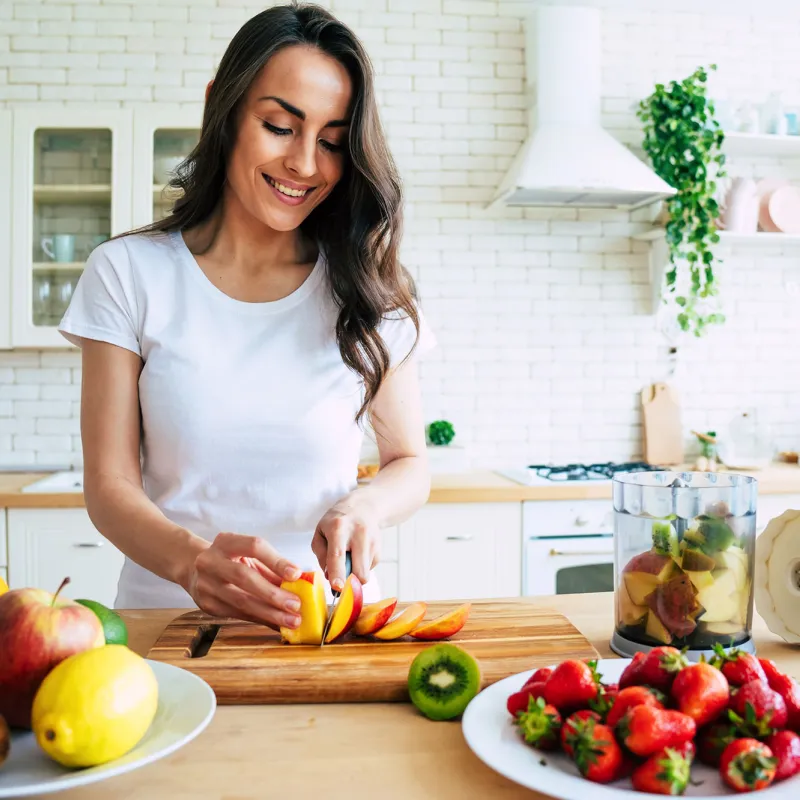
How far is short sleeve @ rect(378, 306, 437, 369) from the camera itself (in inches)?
66.0

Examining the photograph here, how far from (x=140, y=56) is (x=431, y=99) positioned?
1187mm

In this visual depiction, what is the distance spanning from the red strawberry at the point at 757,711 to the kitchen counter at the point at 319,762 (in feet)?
0.63

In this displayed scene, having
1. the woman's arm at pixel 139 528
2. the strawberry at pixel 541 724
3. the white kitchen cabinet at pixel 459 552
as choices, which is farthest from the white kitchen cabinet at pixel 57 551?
the strawberry at pixel 541 724

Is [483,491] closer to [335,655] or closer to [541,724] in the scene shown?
[335,655]

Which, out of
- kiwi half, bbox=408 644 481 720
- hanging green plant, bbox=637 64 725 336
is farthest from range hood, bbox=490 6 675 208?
A: kiwi half, bbox=408 644 481 720

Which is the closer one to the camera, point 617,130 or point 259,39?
point 259,39

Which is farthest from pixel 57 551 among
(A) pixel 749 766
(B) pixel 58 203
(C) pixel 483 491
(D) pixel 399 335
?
(A) pixel 749 766

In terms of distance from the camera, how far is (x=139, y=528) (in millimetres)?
1357

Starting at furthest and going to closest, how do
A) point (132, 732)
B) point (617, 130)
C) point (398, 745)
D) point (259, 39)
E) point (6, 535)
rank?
point (617, 130) < point (6, 535) < point (259, 39) < point (398, 745) < point (132, 732)

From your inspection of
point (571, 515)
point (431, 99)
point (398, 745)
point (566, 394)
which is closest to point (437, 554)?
point (571, 515)

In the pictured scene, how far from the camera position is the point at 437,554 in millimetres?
3059

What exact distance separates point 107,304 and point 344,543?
2.02ft

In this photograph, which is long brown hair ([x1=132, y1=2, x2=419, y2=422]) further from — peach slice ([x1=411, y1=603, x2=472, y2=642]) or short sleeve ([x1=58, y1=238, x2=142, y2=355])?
peach slice ([x1=411, y1=603, x2=472, y2=642])

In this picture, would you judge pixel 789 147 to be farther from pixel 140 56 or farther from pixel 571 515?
pixel 140 56
